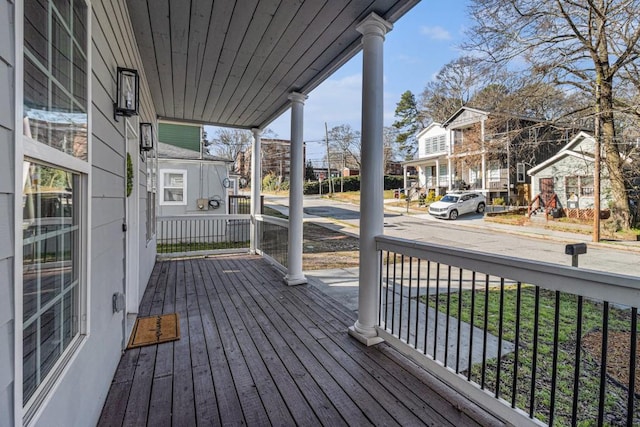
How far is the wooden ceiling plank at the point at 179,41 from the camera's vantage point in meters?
2.39

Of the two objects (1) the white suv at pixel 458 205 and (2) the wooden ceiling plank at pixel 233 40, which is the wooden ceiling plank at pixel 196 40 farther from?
(1) the white suv at pixel 458 205

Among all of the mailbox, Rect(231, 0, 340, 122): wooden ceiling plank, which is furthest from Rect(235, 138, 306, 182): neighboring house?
the mailbox

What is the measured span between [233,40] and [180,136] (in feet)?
25.5

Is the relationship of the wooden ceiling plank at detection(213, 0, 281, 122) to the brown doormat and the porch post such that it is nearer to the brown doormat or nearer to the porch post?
the porch post

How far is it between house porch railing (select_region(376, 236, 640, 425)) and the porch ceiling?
184cm

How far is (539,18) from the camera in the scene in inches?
283

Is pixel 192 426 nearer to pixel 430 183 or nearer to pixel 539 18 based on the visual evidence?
pixel 539 18

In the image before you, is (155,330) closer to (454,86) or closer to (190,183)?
(190,183)

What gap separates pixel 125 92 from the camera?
2326 millimetres

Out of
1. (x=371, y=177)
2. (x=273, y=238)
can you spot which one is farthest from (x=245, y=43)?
(x=273, y=238)

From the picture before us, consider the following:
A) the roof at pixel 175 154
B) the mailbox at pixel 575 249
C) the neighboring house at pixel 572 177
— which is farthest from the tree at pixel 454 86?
the mailbox at pixel 575 249

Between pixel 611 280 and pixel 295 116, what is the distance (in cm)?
364

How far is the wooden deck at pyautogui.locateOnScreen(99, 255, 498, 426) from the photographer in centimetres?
173

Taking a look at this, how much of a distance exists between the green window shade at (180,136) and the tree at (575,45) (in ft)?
26.9
